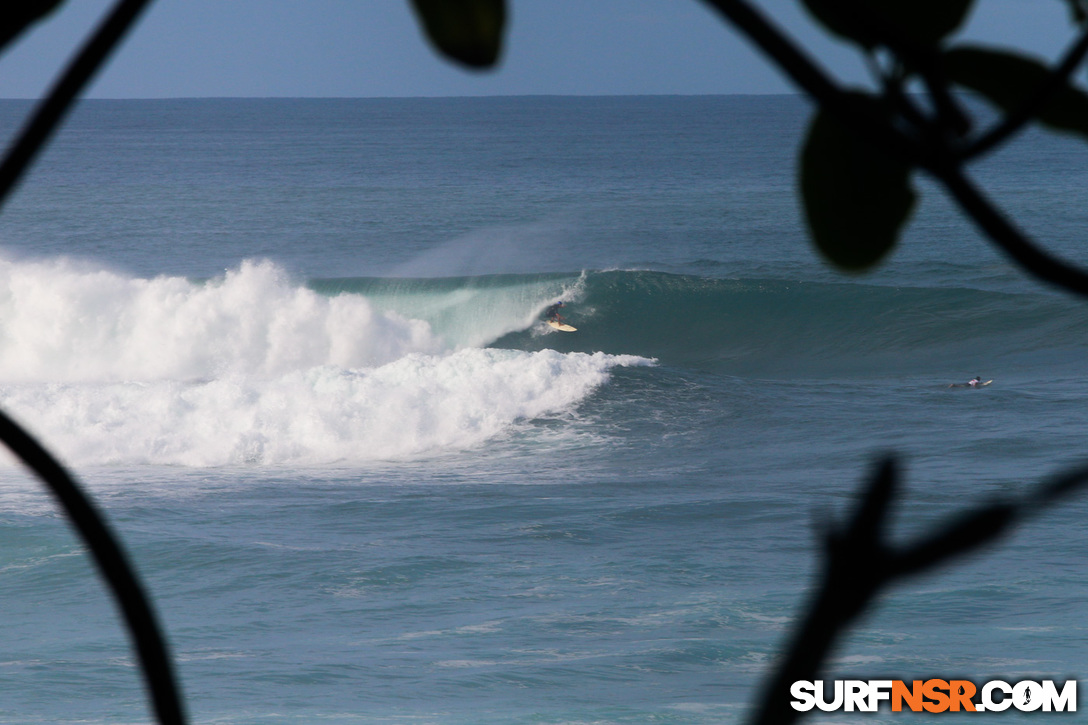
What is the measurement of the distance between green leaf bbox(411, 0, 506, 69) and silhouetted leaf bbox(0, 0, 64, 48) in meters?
0.13

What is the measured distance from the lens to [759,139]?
62812 millimetres

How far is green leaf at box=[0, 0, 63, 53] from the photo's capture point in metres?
0.30

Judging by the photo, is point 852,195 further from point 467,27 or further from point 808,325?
point 808,325

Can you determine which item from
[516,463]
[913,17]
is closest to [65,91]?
[913,17]

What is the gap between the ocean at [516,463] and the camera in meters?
6.36

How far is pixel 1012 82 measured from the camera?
322 millimetres

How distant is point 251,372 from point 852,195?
49.1 feet

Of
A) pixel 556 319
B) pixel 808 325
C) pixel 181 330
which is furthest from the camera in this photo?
pixel 808 325

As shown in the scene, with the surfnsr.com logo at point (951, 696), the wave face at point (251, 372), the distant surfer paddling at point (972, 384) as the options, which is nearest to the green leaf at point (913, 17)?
the surfnsr.com logo at point (951, 696)

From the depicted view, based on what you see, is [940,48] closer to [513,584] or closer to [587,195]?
[513,584]

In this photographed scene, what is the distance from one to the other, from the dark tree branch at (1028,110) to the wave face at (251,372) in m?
11.1

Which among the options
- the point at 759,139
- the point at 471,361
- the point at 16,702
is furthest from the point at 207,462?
the point at 759,139

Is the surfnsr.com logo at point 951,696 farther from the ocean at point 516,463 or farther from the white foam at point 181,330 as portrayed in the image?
the white foam at point 181,330

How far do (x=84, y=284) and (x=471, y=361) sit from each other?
7.04 m
